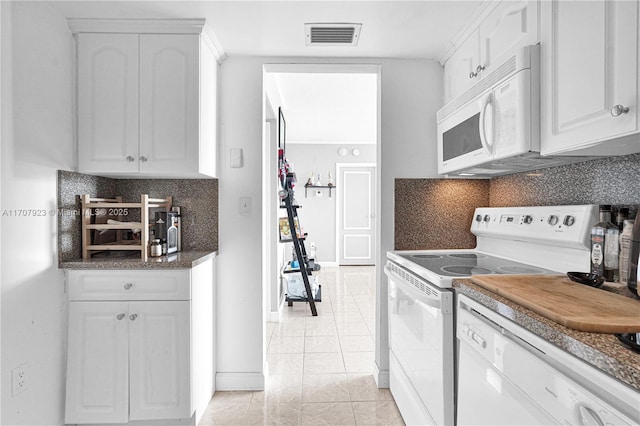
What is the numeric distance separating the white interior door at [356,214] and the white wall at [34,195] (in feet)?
18.3

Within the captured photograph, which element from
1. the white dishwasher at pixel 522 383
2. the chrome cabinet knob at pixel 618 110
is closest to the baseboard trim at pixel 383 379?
the white dishwasher at pixel 522 383

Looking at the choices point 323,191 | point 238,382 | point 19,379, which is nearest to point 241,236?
point 238,382

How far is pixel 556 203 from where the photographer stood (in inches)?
67.8

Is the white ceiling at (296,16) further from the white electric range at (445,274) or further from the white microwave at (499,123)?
the white electric range at (445,274)

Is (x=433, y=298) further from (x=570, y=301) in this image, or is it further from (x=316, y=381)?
(x=316, y=381)

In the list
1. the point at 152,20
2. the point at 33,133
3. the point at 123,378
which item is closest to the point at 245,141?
the point at 152,20

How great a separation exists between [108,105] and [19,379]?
4.63 feet

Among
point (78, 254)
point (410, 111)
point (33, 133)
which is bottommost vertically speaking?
point (78, 254)

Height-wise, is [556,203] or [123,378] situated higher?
[556,203]

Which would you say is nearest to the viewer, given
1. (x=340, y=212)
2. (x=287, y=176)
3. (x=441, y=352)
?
(x=441, y=352)

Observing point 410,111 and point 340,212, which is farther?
point 340,212

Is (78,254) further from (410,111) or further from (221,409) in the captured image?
(410,111)

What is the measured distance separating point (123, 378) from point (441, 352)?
1.58 meters

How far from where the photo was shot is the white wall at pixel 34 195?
149cm
